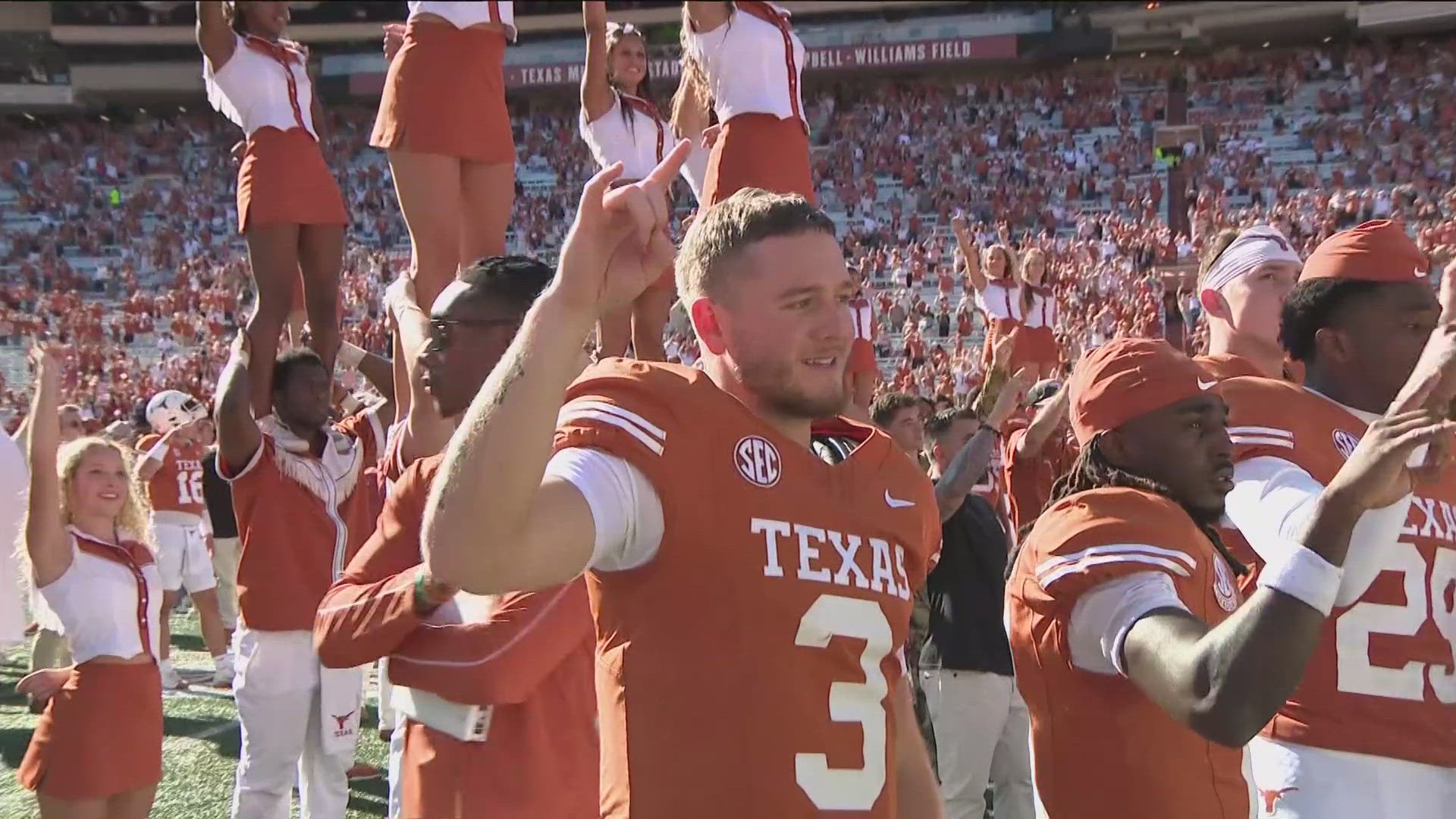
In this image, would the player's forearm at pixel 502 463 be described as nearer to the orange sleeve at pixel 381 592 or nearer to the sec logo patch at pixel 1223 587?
the orange sleeve at pixel 381 592

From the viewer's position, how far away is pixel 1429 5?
25312 mm

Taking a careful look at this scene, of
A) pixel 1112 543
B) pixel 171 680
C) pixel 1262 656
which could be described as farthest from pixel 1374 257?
pixel 171 680

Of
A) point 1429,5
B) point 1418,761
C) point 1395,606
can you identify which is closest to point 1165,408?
point 1395,606

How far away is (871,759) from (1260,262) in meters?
2.21

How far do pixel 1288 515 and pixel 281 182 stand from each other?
3433 mm

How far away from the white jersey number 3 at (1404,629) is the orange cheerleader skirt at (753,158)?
7.11 feet

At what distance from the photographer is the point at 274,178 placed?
4727 millimetres

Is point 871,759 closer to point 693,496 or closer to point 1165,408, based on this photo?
point 693,496

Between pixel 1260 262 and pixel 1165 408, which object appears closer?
pixel 1165 408

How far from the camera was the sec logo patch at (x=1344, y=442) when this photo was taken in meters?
3.00

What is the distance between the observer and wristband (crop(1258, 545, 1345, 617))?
206cm

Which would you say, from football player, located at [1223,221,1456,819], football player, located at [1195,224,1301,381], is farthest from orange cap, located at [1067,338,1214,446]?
football player, located at [1195,224,1301,381]

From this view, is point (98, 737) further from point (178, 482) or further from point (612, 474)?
point (178, 482)

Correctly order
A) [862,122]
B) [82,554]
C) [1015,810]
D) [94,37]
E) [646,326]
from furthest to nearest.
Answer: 1. [94,37]
2. [862,122]
3. [1015,810]
4. [646,326]
5. [82,554]
